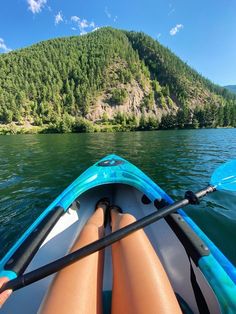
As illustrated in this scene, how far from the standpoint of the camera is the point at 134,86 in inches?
4441

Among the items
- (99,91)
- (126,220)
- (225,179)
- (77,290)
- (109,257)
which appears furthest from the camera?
(99,91)

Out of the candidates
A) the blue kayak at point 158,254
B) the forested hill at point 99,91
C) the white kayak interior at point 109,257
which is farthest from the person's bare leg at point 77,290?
the forested hill at point 99,91

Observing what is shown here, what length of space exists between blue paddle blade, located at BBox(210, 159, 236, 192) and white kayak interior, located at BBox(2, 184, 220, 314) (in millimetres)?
1305

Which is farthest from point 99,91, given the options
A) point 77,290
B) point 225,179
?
point 77,290

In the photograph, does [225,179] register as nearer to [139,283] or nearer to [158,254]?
[158,254]

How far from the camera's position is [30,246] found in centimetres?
224

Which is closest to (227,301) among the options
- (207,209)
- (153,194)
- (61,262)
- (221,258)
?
(221,258)

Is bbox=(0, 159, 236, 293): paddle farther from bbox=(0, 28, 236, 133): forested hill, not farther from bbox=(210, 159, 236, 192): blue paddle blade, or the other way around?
bbox=(0, 28, 236, 133): forested hill

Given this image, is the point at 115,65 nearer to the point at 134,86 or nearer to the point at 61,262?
the point at 134,86

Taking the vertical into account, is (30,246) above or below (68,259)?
below

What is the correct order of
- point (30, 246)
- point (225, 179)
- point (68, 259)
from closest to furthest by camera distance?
point (68, 259) < point (30, 246) < point (225, 179)

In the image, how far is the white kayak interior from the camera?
208 cm

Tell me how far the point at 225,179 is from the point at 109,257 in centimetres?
268

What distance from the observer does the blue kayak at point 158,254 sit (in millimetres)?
1791
